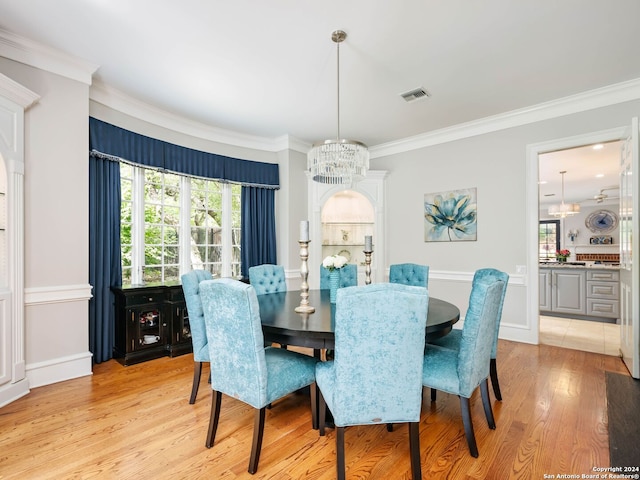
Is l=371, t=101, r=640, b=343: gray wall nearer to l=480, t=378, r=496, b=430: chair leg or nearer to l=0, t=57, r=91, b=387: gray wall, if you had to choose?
l=480, t=378, r=496, b=430: chair leg

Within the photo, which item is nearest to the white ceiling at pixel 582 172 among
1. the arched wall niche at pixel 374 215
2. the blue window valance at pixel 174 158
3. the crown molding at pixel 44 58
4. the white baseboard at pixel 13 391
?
the arched wall niche at pixel 374 215

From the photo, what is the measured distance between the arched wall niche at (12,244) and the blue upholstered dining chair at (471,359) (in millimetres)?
3008

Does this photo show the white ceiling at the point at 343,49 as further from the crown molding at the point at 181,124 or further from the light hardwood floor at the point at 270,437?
the light hardwood floor at the point at 270,437

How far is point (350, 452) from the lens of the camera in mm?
1937

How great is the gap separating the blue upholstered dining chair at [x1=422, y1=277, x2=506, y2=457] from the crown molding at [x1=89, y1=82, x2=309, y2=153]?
3.70 meters

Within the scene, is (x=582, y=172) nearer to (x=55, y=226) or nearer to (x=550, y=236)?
(x=550, y=236)

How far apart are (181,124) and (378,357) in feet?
12.6

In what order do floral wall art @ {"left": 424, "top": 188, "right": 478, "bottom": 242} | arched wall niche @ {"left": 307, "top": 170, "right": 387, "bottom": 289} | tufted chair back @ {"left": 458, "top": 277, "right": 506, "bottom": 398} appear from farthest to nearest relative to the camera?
arched wall niche @ {"left": 307, "top": 170, "right": 387, "bottom": 289} → floral wall art @ {"left": 424, "top": 188, "right": 478, "bottom": 242} → tufted chair back @ {"left": 458, "top": 277, "right": 506, "bottom": 398}

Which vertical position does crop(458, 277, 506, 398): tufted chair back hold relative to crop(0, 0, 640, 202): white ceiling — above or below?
below

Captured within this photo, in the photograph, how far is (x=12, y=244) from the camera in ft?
8.44

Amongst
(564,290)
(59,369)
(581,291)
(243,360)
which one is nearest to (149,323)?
(59,369)

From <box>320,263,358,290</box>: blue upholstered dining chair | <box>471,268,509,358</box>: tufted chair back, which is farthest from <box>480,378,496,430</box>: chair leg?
<box>320,263,358,290</box>: blue upholstered dining chair

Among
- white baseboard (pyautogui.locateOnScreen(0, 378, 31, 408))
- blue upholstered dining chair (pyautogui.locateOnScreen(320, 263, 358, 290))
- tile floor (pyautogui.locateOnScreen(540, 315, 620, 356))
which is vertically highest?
blue upholstered dining chair (pyautogui.locateOnScreen(320, 263, 358, 290))

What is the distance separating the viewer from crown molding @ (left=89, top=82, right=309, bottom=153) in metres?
Result: 3.42
